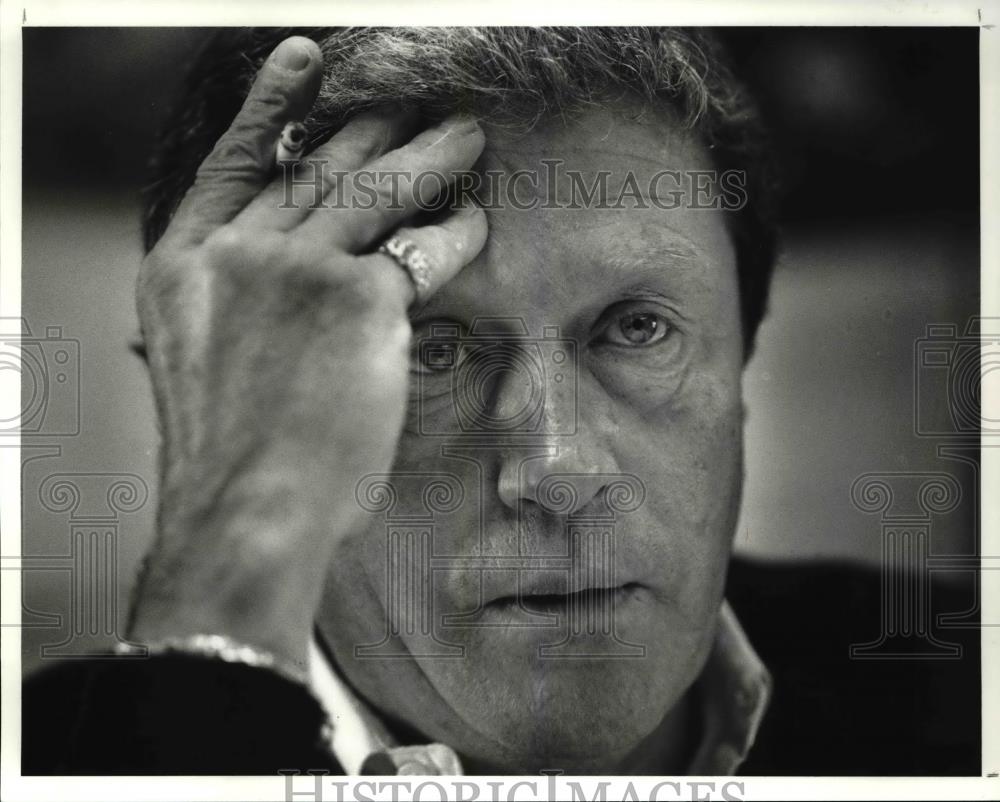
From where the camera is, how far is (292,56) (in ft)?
6.39

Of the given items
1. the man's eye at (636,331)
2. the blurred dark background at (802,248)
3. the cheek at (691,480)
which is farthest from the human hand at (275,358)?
the cheek at (691,480)

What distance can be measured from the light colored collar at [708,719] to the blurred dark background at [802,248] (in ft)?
0.73

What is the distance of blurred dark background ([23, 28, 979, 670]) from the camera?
1.99 meters

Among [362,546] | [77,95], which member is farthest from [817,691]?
[77,95]

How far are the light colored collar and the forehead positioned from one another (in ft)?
2.36

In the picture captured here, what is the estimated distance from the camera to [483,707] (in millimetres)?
1967

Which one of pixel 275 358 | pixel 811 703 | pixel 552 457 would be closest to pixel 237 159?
pixel 275 358

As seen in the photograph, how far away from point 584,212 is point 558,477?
20.7 inches

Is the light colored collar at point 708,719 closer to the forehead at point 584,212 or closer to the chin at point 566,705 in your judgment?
the chin at point 566,705

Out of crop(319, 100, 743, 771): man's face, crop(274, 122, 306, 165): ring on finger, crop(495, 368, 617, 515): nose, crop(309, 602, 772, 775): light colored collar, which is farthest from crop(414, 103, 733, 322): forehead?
crop(309, 602, 772, 775): light colored collar

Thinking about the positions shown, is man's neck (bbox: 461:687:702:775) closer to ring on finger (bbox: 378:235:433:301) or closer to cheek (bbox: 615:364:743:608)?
cheek (bbox: 615:364:743:608)

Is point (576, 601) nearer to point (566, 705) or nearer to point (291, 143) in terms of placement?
point (566, 705)

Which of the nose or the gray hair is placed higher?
the gray hair

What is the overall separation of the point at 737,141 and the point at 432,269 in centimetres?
68
